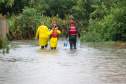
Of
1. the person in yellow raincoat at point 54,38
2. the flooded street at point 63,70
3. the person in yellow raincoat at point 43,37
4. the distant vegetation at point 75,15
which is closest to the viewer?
the flooded street at point 63,70

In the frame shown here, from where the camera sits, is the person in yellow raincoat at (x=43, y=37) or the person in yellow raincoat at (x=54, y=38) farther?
the person in yellow raincoat at (x=43, y=37)

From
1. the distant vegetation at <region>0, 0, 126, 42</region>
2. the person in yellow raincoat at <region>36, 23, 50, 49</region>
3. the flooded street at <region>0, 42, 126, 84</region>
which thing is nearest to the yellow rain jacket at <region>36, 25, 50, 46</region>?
the person in yellow raincoat at <region>36, 23, 50, 49</region>

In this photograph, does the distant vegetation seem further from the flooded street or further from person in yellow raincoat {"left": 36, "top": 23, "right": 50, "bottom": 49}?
the flooded street

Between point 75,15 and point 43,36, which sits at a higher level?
point 75,15

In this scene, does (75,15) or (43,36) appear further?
(75,15)

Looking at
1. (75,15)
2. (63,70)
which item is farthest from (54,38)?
(75,15)

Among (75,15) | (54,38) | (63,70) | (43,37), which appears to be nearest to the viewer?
(63,70)

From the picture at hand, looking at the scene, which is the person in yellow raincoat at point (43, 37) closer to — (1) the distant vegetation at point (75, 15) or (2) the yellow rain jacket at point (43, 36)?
(2) the yellow rain jacket at point (43, 36)

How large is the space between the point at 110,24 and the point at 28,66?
2061 centimetres

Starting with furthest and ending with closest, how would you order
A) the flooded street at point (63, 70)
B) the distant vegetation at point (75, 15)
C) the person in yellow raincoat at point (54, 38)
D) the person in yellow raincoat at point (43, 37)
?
the distant vegetation at point (75, 15), the person in yellow raincoat at point (43, 37), the person in yellow raincoat at point (54, 38), the flooded street at point (63, 70)

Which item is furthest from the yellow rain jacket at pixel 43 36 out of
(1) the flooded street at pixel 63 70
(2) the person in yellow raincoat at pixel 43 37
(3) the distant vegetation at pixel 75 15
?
(1) the flooded street at pixel 63 70

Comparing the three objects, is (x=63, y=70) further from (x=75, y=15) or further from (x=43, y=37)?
(x=75, y=15)

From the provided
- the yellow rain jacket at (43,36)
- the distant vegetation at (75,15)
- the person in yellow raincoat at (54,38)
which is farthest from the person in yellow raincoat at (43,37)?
the distant vegetation at (75,15)

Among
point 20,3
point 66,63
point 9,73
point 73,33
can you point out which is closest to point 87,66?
point 66,63
